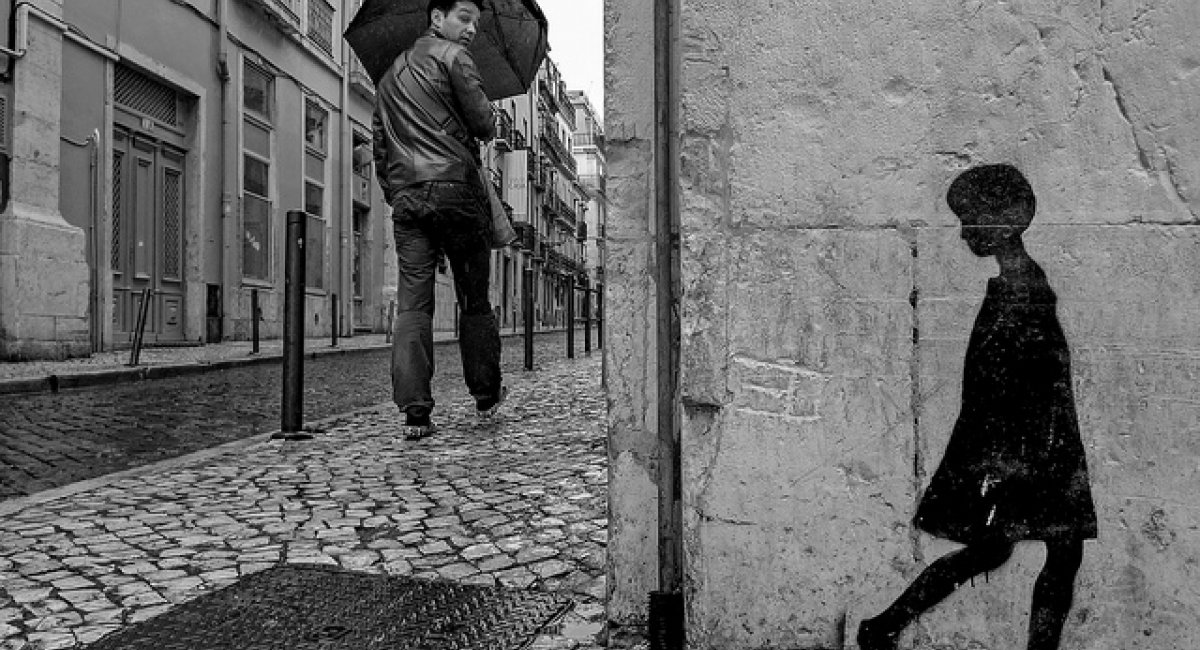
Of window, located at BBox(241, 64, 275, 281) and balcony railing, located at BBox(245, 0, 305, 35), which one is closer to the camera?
window, located at BBox(241, 64, 275, 281)

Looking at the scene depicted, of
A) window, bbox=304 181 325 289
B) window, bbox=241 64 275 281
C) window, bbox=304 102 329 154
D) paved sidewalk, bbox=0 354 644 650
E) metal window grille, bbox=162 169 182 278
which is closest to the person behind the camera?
paved sidewalk, bbox=0 354 644 650

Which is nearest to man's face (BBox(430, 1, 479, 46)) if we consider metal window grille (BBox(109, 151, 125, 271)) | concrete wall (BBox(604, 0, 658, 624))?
concrete wall (BBox(604, 0, 658, 624))

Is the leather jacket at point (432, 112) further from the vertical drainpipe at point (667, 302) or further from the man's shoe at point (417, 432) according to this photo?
the vertical drainpipe at point (667, 302)

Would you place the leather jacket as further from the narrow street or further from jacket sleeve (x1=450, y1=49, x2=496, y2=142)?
the narrow street

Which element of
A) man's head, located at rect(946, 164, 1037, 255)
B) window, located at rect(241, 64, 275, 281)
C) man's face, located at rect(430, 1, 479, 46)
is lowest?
man's head, located at rect(946, 164, 1037, 255)

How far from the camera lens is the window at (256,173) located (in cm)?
1587

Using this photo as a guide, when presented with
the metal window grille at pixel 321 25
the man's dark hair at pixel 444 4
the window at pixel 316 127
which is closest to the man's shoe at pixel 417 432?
the man's dark hair at pixel 444 4

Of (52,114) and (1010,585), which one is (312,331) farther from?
(1010,585)

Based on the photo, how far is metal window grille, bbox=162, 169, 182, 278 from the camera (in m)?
13.7

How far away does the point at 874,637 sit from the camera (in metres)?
1.58

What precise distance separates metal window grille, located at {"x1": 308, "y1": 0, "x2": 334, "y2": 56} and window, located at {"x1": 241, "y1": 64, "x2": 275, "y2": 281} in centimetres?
243

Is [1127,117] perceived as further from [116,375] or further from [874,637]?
[116,375]

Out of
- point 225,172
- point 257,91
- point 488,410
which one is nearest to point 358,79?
point 257,91

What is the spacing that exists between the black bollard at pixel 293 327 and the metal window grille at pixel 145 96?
31.1ft
